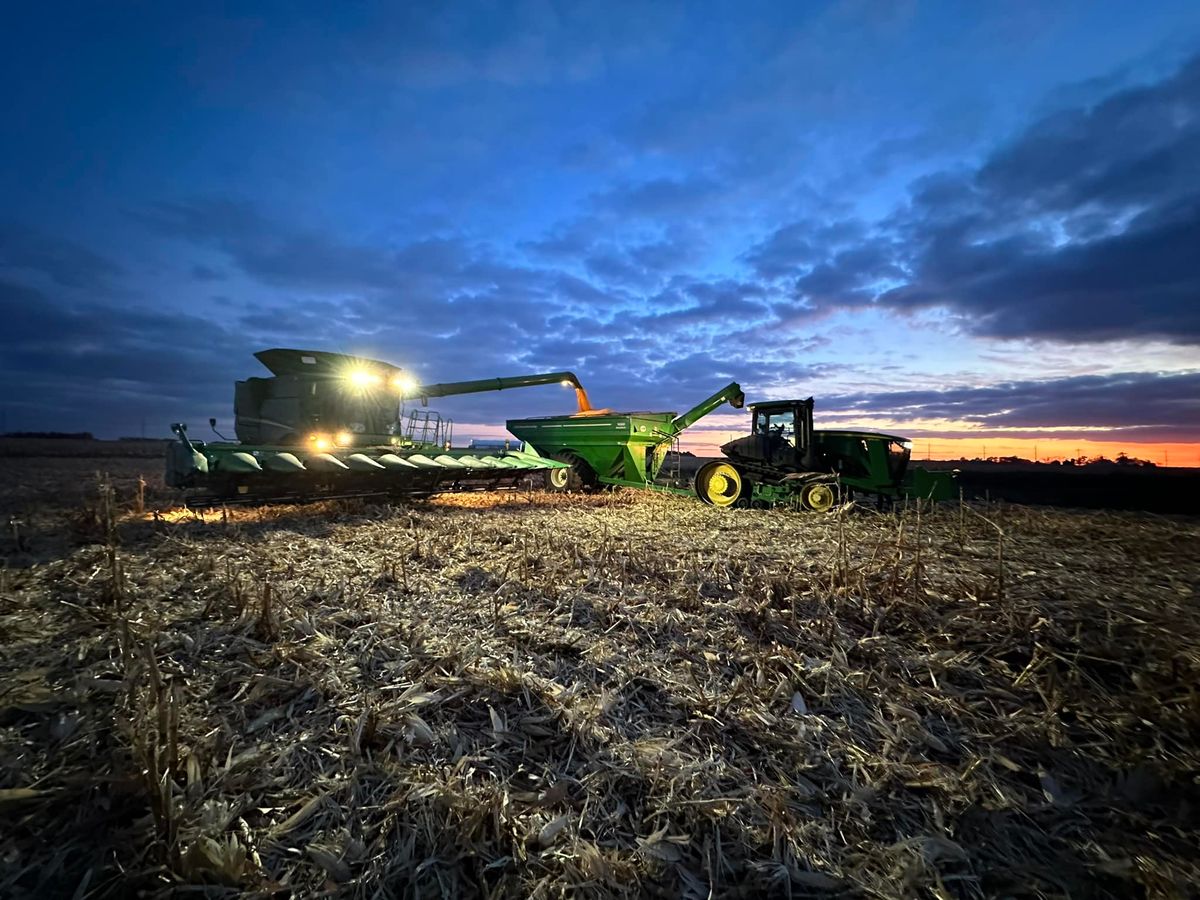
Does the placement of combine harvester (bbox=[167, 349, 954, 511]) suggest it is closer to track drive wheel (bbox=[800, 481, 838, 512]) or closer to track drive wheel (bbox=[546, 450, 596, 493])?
track drive wheel (bbox=[800, 481, 838, 512])

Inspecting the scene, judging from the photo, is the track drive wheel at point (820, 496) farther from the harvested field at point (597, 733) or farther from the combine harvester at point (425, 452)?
the harvested field at point (597, 733)

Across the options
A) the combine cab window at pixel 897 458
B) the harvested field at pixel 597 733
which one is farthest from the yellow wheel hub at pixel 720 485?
the harvested field at pixel 597 733

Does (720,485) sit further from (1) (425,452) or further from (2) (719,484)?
(1) (425,452)

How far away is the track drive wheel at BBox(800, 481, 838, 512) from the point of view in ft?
36.0

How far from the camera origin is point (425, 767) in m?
2.13

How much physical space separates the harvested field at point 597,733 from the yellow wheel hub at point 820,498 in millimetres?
6194

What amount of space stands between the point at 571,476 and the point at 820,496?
23.0 feet

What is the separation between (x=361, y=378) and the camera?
11508mm

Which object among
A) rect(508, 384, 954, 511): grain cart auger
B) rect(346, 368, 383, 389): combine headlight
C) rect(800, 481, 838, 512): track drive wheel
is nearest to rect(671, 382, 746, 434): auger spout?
rect(508, 384, 954, 511): grain cart auger

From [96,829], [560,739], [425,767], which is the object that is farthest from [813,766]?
A: [96,829]

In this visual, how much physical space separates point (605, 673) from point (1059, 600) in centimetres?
375

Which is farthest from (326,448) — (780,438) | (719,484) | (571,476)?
(780,438)

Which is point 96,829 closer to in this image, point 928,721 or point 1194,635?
point 928,721

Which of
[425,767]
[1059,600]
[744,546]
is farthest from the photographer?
[744,546]
